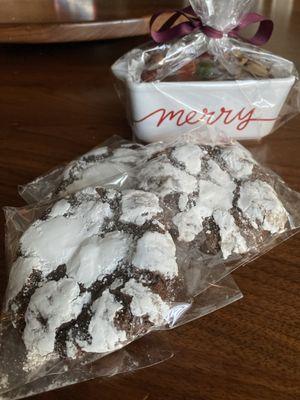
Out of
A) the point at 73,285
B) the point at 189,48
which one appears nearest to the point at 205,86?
the point at 189,48

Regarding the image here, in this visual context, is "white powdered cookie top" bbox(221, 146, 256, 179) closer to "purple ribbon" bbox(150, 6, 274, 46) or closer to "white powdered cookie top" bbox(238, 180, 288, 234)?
"white powdered cookie top" bbox(238, 180, 288, 234)

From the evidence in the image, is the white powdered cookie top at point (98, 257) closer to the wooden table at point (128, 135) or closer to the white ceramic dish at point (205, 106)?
the wooden table at point (128, 135)

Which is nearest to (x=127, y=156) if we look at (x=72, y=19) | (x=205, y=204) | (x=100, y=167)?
(x=100, y=167)

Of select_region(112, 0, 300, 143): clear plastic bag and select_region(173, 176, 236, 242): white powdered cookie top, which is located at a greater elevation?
select_region(112, 0, 300, 143): clear plastic bag

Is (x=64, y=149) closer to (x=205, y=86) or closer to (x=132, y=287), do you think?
(x=205, y=86)

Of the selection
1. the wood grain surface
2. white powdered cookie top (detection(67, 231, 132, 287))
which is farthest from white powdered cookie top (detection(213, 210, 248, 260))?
the wood grain surface

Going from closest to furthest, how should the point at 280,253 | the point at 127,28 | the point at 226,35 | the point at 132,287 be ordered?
the point at 132,287, the point at 280,253, the point at 226,35, the point at 127,28
